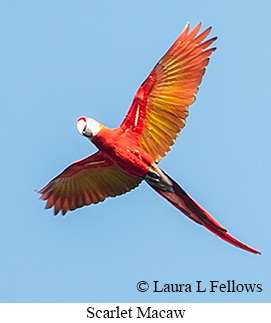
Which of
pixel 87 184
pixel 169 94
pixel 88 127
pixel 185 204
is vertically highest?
pixel 169 94

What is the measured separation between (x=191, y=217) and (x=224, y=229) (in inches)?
17.1

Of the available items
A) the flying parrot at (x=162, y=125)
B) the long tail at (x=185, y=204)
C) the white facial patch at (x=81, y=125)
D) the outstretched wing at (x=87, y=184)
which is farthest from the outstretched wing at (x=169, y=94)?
the outstretched wing at (x=87, y=184)

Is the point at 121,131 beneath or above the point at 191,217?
above

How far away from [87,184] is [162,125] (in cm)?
148

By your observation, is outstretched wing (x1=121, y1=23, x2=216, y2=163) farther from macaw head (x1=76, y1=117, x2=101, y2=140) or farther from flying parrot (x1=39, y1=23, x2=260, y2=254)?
macaw head (x1=76, y1=117, x2=101, y2=140)

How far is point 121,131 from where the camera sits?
1026 centimetres

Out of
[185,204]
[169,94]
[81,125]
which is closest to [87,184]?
[81,125]

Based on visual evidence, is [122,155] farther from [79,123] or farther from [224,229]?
[224,229]

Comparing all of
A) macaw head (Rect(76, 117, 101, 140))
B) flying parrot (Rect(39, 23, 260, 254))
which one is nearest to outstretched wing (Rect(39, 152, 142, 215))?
flying parrot (Rect(39, 23, 260, 254))

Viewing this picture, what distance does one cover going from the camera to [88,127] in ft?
33.3

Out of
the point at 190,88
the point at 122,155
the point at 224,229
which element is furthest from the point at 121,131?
the point at 224,229

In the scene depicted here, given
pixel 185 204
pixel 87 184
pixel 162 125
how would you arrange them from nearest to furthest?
pixel 162 125 → pixel 185 204 → pixel 87 184

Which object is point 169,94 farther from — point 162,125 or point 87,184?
point 87,184

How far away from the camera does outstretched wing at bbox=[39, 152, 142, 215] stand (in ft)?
35.4
